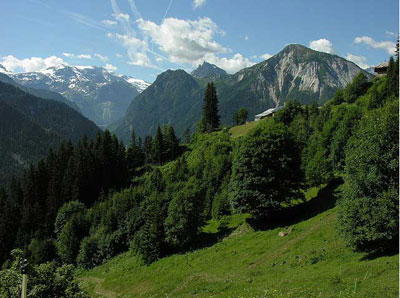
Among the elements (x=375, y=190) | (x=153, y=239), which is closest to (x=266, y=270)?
(x=375, y=190)

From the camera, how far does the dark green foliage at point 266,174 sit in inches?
1720

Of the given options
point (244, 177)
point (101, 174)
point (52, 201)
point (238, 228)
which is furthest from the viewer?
point (101, 174)

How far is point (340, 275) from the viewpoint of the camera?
21719 millimetres

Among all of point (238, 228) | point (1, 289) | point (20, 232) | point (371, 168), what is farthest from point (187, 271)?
point (20, 232)

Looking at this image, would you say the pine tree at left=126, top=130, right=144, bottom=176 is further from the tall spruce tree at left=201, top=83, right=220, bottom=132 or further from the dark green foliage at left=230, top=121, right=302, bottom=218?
the dark green foliage at left=230, top=121, right=302, bottom=218

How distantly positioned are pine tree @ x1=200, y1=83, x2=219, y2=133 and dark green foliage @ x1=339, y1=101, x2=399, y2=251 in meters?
94.9

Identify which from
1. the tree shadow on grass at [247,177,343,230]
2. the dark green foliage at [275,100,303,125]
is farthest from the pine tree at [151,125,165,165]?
the tree shadow on grass at [247,177,343,230]

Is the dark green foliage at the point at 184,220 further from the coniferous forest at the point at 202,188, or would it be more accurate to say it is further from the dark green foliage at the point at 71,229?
the dark green foliage at the point at 71,229

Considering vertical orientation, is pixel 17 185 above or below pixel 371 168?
below

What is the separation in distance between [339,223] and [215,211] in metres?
37.1

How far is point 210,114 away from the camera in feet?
394

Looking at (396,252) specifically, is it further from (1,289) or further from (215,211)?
(215,211)

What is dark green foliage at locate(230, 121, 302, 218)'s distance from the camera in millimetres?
43688

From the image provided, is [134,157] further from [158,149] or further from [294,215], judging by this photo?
[294,215]
